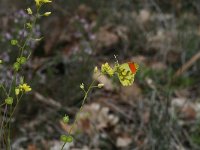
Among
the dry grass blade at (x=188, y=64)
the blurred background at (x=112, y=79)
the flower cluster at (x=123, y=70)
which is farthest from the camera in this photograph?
the dry grass blade at (x=188, y=64)

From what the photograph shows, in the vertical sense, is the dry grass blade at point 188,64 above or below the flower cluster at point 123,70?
below

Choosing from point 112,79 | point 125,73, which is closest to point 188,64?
point 112,79

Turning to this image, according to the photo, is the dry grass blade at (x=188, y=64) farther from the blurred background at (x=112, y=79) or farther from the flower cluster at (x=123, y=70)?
the flower cluster at (x=123, y=70)

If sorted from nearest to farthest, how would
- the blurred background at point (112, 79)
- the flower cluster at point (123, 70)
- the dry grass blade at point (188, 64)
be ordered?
the flower cluster at point (123, 70) → the blurred background at point (112, 79) → the dry grass blade at point (188, 64)

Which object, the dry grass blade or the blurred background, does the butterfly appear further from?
the dry grass blade

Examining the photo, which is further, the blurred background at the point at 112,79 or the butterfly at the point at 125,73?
the blurred background at the point at 112,79

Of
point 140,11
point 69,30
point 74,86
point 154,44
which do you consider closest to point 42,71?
point 74,86

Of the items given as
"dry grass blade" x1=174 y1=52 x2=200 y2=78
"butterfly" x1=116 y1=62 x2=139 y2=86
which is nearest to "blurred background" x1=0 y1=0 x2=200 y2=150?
"dry grass blade" x1=174 y1=52 x2=200 y2=78

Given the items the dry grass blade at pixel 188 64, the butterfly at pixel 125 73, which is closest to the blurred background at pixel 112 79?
the dry grass blade at pixel 188 64
